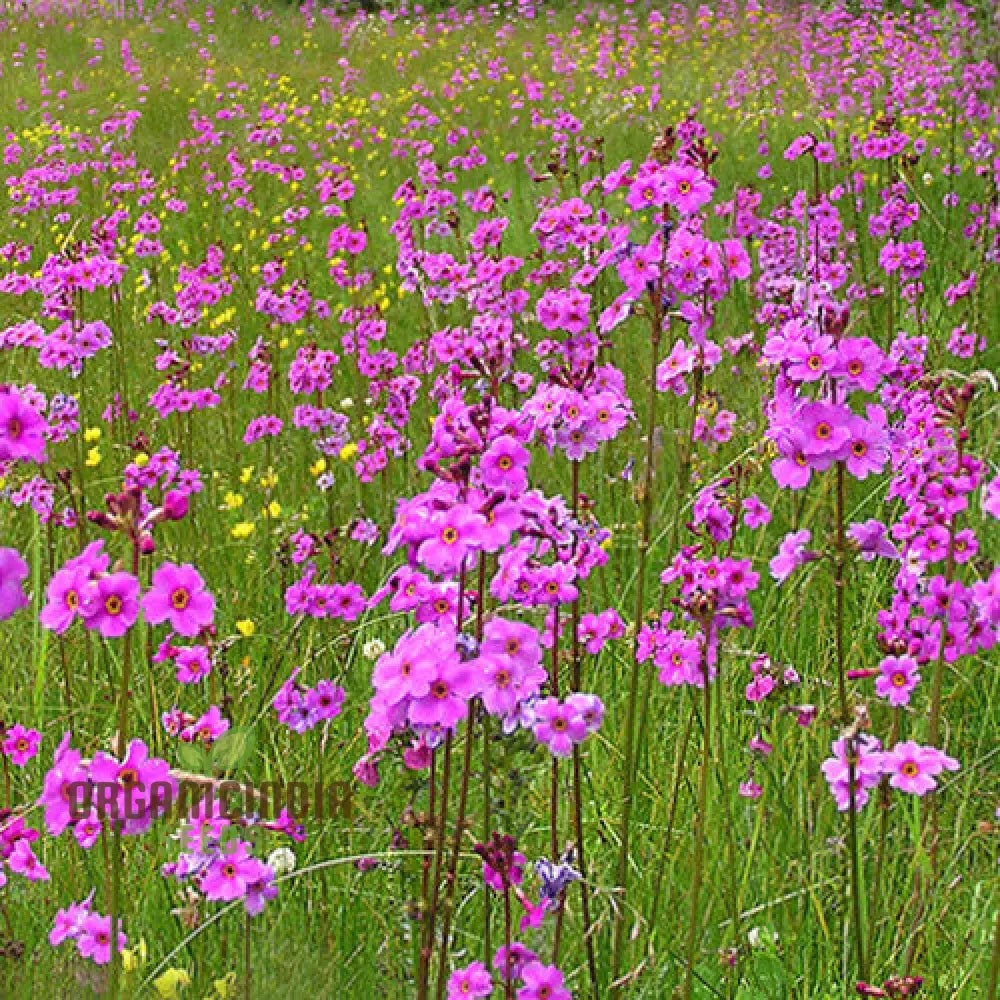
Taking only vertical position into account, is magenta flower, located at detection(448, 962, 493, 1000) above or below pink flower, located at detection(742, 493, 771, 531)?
below

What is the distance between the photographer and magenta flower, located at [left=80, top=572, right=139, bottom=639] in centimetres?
112

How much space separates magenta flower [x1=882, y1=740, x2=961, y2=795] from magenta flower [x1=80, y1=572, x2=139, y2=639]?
2.87 ft

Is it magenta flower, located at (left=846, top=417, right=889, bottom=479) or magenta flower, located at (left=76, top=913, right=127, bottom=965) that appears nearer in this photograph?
magenta flower, located at (left=846, top=417, right=889, bottom=479)

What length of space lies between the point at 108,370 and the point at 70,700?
2.75 m

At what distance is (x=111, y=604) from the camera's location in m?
1.15

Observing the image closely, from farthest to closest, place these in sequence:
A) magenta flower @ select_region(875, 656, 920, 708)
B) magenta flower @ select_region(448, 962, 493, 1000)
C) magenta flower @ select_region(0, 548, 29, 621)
A: magenta flower @ select_region(875, 656, 920, 708)
magenta flower @ select_region(448, 962, 493, 1000)
magenta flower @ select_region(0, 548, 29, 621)

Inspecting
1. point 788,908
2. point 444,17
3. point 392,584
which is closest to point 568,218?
point 788,908

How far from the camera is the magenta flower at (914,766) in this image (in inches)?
58.3

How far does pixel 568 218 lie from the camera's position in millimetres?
3229

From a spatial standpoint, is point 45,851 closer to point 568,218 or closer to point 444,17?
point 568,218

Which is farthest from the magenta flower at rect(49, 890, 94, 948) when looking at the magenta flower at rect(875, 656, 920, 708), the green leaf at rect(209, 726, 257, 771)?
the magenta flower at rect(875, 656, 920, 708)

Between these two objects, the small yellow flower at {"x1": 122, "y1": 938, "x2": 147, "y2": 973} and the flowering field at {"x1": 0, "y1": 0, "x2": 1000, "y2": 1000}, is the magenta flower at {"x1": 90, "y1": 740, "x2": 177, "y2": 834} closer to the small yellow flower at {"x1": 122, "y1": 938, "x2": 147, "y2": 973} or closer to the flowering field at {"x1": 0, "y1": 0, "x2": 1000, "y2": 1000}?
the flowering field at {"x1": 0, "y1": 0, "x2": 1000, "y2": 1000}

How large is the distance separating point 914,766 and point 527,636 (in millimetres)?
601

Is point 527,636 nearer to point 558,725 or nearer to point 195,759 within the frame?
point 558,725
